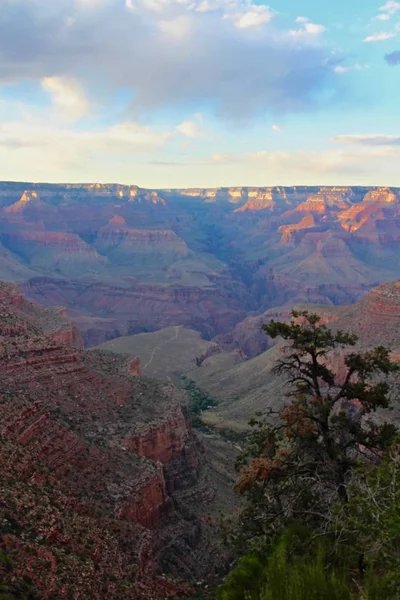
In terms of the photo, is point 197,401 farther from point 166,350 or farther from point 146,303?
point 146,303

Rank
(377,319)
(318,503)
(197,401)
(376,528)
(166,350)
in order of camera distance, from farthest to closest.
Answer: (166,350)
(197,401)
(377,319)
(318,503)
(376,528)

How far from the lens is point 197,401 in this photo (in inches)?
3039

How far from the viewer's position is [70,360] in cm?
4050

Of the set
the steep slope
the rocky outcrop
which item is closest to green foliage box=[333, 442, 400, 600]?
the steep slope

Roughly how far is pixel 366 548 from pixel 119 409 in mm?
27955

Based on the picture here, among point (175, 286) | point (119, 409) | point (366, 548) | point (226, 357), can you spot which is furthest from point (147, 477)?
point (175, 286)

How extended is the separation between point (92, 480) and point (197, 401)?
48840 millimetres

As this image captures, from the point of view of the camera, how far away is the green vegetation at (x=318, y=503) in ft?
40.2

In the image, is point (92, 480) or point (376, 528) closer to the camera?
point (376, 528)

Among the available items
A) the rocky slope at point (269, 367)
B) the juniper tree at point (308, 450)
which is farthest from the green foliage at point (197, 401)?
the juniper tree at point (308, 450)

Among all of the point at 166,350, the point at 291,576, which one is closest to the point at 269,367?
the point at 166,350

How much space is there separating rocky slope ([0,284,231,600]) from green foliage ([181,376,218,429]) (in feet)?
61.6

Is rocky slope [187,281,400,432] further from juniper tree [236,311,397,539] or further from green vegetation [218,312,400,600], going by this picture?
green vegetation [218,312,400,600]

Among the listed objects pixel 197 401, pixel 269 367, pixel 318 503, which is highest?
pixel 318 503
